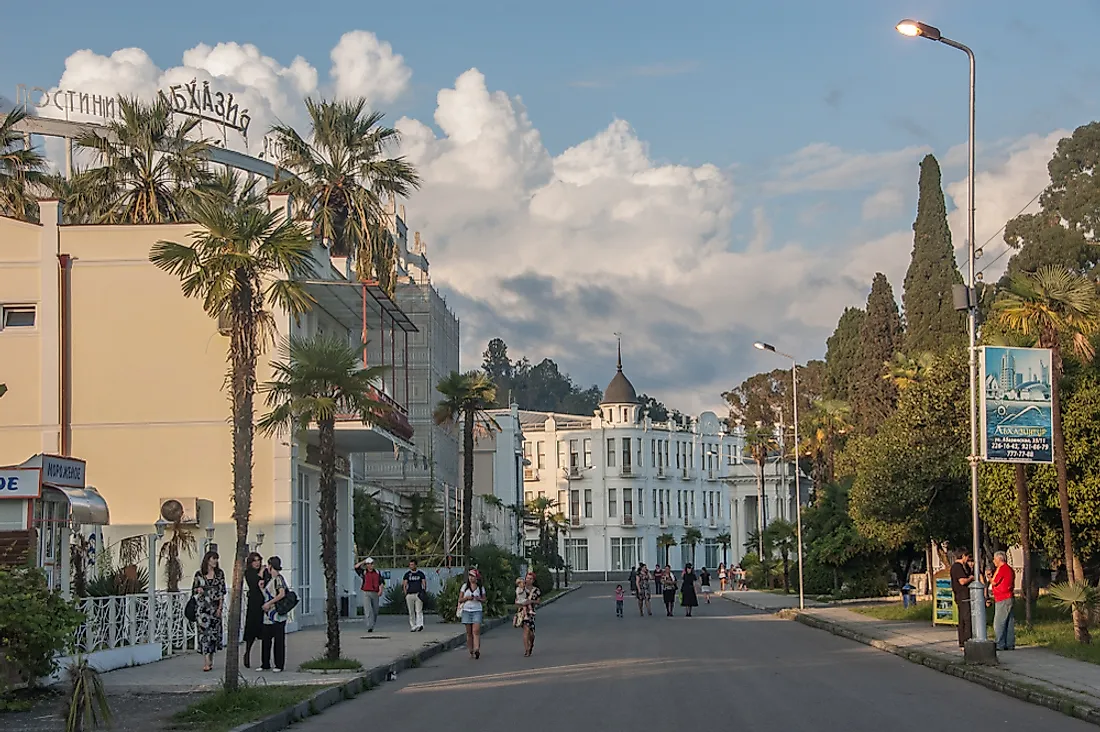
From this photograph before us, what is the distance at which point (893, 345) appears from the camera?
6388 cm

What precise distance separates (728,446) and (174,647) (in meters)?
106

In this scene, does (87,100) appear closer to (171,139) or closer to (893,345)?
(171,139)

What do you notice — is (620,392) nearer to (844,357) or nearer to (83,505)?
(844,357)

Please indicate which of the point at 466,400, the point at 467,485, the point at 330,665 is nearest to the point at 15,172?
the point at 466,400

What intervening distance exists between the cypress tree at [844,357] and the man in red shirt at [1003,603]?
45.4m

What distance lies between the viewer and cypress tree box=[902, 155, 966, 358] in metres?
56.1

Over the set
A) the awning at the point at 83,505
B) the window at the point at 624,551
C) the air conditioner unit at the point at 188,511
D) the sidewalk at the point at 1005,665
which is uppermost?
the awning at the point at 83,505

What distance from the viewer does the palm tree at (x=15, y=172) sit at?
39.4 m

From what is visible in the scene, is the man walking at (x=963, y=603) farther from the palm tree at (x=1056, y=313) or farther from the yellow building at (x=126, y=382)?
the yellow building at (x=126, y=382)

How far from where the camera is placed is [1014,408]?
21406 millimetres

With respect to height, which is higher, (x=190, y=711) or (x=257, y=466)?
(x=257, y=466)

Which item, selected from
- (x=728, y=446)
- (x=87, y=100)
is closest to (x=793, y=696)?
(x=87, y=100)

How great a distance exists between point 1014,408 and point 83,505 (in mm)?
13945

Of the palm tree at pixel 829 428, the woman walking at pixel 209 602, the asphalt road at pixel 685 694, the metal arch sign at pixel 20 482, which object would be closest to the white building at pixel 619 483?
the palm tree at pixel 829 428
